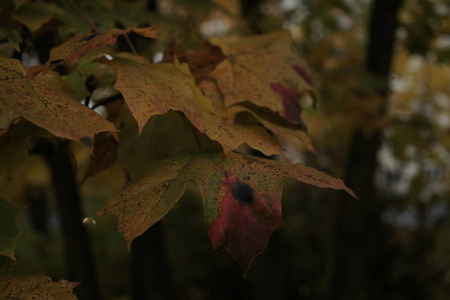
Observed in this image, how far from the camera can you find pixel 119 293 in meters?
4.76

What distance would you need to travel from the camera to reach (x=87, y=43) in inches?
27.8

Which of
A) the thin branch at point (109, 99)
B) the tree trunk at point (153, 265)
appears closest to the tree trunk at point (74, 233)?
the tree trunk at point (153, 265)

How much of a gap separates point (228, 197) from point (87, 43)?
344 mm

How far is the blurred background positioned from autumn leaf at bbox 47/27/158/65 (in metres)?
0.32

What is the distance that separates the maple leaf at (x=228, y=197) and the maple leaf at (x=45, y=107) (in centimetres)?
14

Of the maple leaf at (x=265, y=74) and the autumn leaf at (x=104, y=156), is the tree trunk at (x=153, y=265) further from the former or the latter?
the maple leaf at (x=265, y=74)

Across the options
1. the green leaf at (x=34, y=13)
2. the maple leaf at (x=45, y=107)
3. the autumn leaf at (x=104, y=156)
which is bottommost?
the autumn leaf at (x=104, y=156)

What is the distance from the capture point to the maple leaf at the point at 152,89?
2.25ft

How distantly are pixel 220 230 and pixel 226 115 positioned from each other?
301 mm

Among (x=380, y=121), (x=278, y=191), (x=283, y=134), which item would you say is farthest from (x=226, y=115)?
(x=380, y=121)

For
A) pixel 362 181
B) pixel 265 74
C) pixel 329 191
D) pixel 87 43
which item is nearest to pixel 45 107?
pixel 87 43

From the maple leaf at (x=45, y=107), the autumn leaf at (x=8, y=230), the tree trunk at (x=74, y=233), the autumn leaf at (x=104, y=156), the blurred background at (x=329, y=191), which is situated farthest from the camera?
the blurred background at (x=329, y=191)

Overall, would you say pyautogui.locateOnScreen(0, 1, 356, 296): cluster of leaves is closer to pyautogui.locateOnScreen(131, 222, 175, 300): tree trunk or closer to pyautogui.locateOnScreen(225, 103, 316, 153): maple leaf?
pyautogui.locateOnScreen(225, 103, 316, 153): maple leaf

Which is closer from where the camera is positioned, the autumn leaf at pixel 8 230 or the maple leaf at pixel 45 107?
the maple leaf at pixel 45 107
